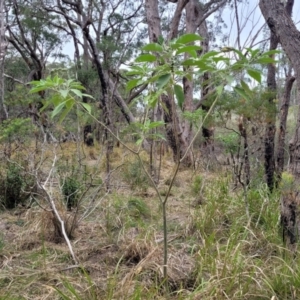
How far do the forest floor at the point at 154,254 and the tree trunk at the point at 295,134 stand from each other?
5.7 inches

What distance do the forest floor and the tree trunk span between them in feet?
0.47

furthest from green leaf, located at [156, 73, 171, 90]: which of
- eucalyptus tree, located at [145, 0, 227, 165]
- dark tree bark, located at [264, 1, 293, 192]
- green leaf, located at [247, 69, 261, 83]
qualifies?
eucalyptus tree, located at [145, 0, 227, 165]

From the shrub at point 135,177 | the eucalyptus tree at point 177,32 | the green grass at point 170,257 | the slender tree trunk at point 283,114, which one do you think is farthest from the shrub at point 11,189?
the slender tree trunk at point 283,114

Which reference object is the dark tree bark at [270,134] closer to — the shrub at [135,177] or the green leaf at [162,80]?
the shrub at [135,177]

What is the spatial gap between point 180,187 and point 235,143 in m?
1.47

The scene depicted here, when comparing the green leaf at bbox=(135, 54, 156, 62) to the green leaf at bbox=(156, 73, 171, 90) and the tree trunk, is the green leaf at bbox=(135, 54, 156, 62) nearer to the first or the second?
the green leaf at bbox=(156, 73, 171, 90)

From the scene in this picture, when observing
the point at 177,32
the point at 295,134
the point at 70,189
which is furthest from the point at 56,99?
the point at 177,32

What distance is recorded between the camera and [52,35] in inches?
529

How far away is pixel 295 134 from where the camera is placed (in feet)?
7.53

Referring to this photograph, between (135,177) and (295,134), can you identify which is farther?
(135,177)

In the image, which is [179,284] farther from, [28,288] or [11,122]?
[11,122]

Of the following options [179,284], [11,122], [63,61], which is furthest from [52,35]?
[179,284]

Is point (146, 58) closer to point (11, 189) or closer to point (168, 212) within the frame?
point (168, 212)

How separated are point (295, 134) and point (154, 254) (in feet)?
3.91
